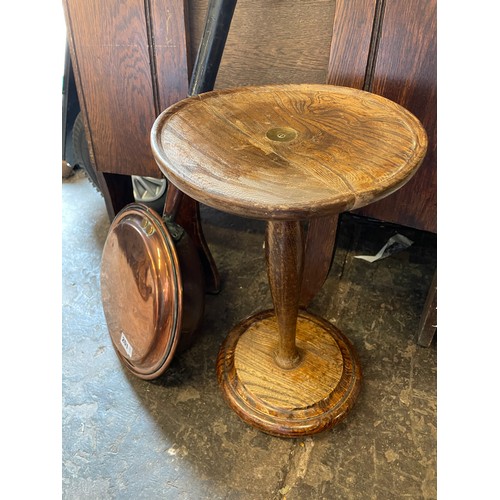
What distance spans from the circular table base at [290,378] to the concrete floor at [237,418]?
2.5 inches

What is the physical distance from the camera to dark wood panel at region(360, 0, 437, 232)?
1135 mm

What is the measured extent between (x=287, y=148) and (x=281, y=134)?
7 cm

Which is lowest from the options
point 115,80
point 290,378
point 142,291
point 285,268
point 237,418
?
point 237,418

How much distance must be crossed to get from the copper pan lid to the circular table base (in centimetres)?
21

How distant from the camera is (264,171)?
86cm

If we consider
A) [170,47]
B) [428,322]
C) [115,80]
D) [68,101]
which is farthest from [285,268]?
[68,101]

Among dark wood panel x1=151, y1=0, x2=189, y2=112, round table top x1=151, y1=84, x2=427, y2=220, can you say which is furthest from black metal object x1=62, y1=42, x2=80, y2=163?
round table top x1=151, y1=84, x2=427, y2=220

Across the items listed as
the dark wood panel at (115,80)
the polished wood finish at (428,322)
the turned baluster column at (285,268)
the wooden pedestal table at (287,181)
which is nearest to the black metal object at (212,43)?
the wooden pedestal table at (287,181)

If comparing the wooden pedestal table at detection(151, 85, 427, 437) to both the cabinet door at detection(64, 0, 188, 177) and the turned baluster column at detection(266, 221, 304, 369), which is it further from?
the cabinet door at detection(64, 0, 188, 177)

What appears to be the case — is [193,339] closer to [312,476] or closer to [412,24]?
[312,476]

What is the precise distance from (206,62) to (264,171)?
1.82 feet

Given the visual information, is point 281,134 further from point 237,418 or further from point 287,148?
point 237,418

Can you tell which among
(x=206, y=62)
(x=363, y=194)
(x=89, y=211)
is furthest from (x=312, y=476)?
(x=89, y=211)

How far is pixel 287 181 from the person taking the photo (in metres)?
0.82
